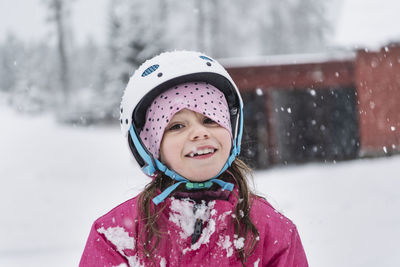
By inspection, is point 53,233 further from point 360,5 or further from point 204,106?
point 360,5

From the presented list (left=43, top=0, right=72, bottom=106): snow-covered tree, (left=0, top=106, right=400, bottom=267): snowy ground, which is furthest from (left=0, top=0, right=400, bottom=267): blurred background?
(left=43, top=0, right=72, bottom=106): snow-covered tree

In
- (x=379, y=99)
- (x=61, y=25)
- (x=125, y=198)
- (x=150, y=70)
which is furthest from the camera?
(x=61, y=25)

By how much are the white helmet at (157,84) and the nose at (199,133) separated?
25cm

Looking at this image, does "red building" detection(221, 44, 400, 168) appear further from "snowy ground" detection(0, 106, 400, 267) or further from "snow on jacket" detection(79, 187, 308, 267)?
"snow on jacket" detection(79, 187, 308, 267)

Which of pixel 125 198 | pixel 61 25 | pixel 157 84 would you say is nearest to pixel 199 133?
pixel 157 84

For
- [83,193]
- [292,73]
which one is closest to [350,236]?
[83,193]

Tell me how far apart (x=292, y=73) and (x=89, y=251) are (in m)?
13.4

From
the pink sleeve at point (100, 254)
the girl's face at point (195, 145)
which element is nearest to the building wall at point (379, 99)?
the girl's face at point (195, 145)

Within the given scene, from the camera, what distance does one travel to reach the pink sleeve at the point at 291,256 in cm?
216

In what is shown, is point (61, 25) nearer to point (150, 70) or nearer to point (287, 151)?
point (287, 151)

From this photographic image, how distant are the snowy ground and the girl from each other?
0.34m

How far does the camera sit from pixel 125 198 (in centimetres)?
1027

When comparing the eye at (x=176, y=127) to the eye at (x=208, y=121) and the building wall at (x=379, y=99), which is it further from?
the building wall at (x=379, y=99)

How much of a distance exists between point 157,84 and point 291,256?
1100mm
